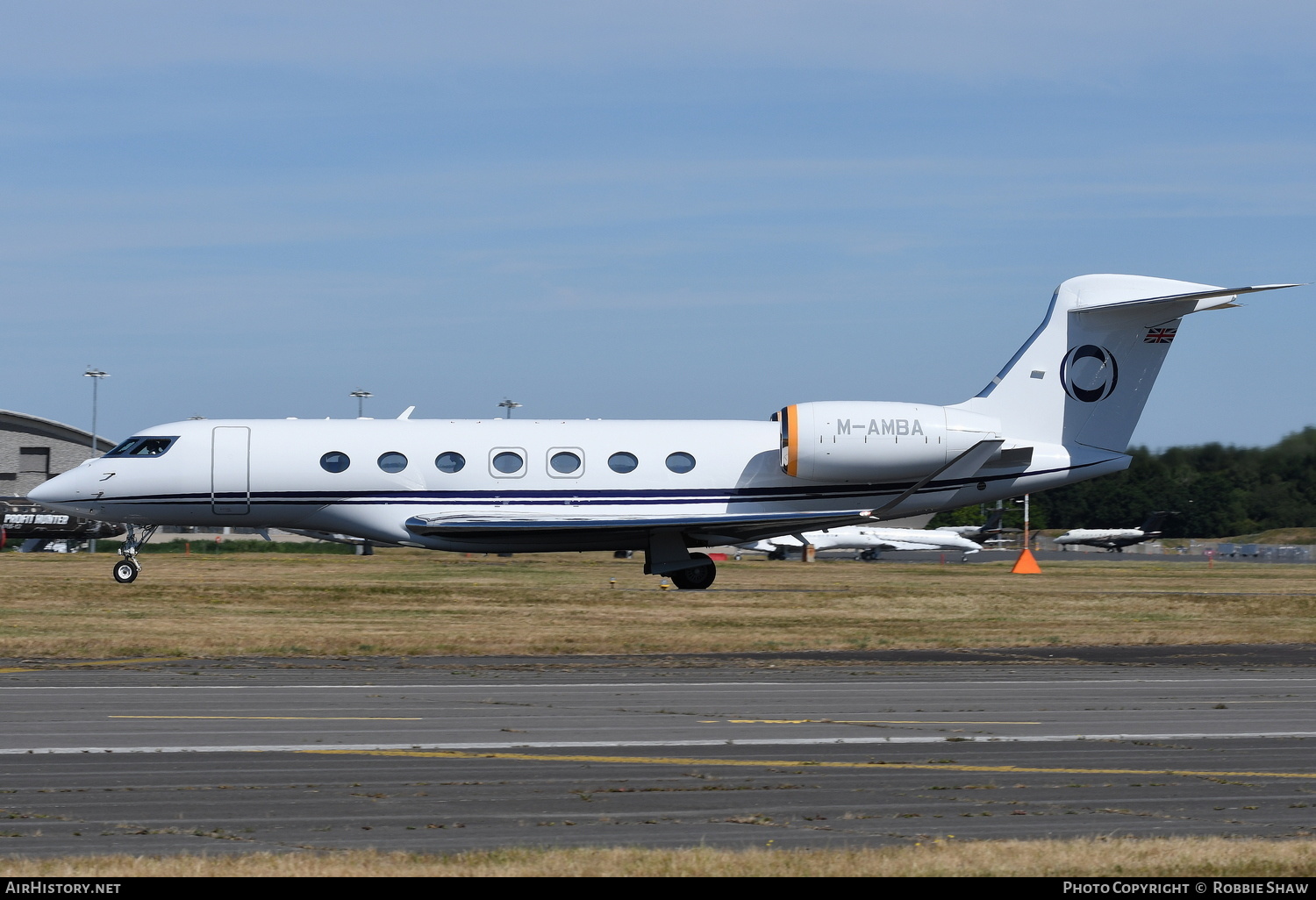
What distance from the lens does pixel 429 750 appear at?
425 inches

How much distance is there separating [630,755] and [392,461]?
680 inches

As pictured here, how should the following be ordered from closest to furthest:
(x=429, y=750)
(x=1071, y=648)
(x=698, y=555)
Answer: (x=429, y=750) → (x=1071, y=648) → (x=698, y=555)

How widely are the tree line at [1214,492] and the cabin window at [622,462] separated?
42229 millimetres

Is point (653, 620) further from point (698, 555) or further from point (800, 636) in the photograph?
point (698, 555)

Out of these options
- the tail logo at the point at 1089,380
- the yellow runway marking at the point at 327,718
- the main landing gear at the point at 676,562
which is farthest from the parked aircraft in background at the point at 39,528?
the yellow runway marking at the point at 327,718

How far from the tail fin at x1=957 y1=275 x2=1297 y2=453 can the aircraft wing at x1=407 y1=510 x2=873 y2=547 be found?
3896 mm

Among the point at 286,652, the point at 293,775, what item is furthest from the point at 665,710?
the point at 286,652

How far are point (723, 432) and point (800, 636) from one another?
298 inches

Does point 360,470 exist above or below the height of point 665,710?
above

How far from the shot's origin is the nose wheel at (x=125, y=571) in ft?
95.6

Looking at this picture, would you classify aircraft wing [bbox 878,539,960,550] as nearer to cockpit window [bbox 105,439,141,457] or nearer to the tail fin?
the tail fin

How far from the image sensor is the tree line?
236 ft

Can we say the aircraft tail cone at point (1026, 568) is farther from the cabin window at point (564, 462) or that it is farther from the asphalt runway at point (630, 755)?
the asphalt runway at point (630, 755)

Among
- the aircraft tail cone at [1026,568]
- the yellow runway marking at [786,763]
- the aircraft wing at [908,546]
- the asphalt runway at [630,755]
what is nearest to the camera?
the asphalt runway at [630,755]
